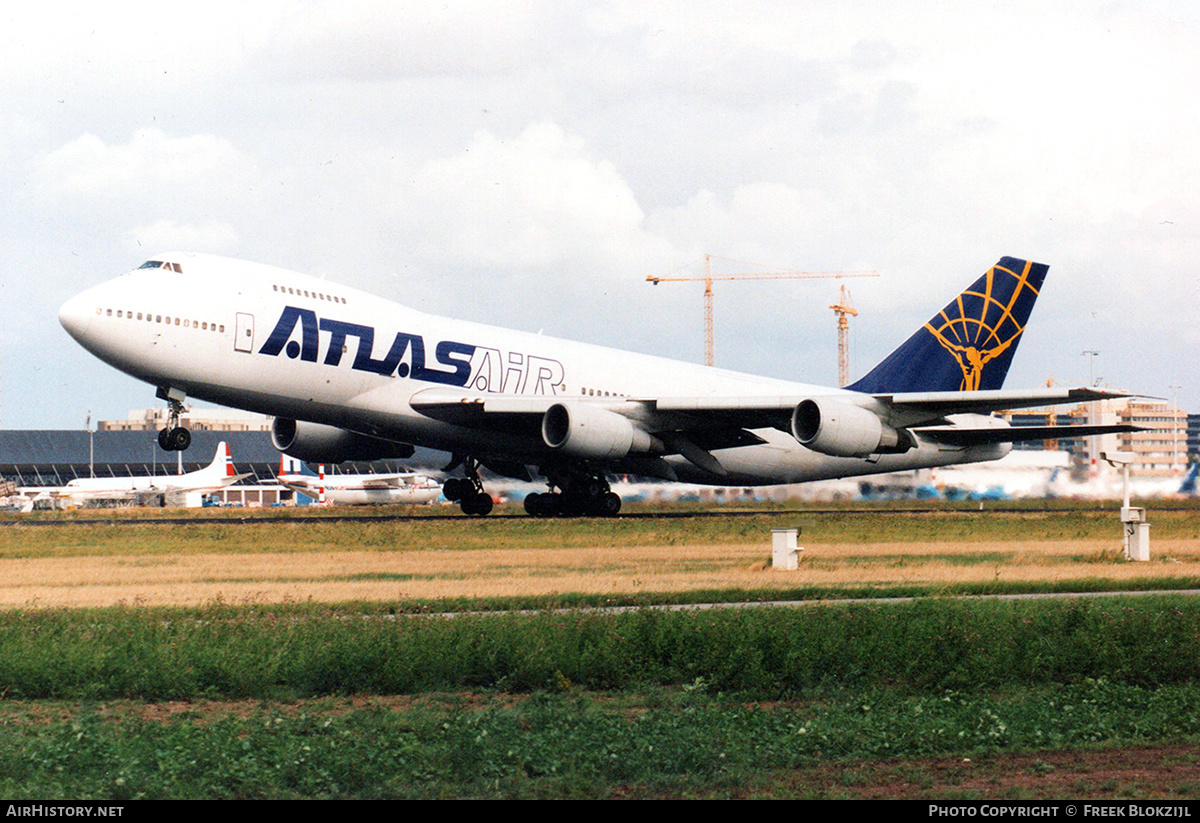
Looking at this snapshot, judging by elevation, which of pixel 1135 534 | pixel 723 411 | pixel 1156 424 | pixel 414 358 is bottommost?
pixel 1135 534

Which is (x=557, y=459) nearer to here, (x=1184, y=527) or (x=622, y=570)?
(x=622, y=570)

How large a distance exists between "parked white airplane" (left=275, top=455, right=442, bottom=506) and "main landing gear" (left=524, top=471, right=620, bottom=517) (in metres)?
33.9

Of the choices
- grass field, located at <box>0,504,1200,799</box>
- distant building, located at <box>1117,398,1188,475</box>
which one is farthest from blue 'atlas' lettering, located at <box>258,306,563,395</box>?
distant building, located at <box>1117,398,1188,475</box>

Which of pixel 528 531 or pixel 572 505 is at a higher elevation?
pixel 572 505

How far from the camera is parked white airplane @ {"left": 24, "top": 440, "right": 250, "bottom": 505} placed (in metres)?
78.9

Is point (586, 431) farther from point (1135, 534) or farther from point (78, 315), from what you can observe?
point (1135, 534)

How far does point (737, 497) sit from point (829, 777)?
4112 cm

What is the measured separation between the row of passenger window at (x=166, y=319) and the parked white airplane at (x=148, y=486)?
50925 millimetres

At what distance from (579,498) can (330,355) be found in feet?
30.9

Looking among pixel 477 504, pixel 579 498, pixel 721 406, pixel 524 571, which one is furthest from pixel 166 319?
pixel 721 406

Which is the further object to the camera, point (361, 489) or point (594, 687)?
point (361, 489)

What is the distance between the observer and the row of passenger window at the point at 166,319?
101 feet

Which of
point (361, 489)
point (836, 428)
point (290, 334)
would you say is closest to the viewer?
point (290, 334)

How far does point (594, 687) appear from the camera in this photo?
41.4ft
